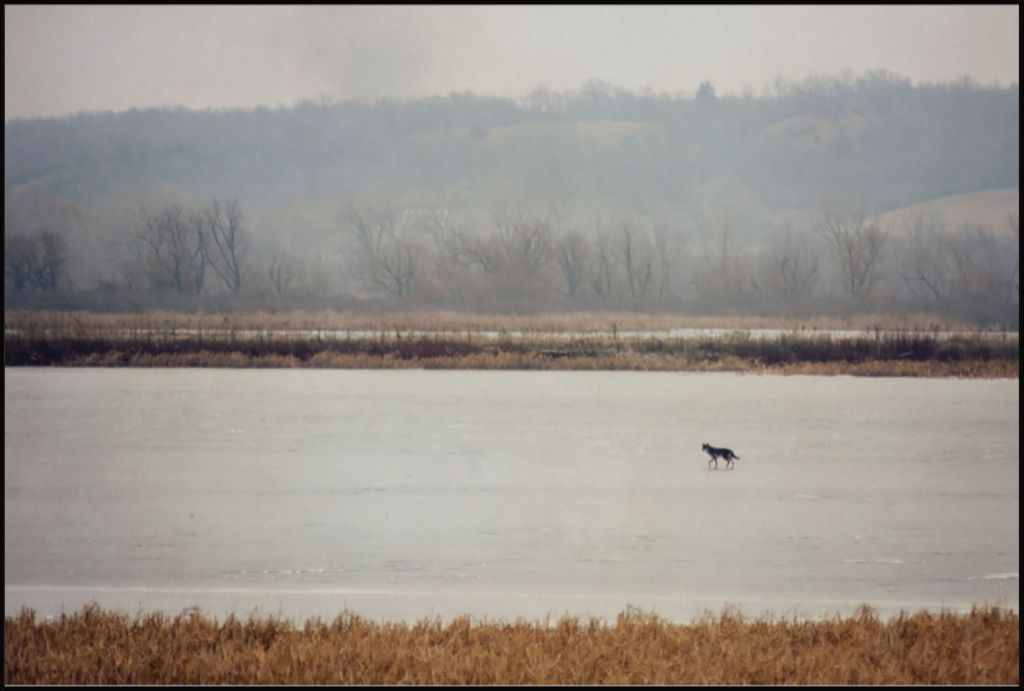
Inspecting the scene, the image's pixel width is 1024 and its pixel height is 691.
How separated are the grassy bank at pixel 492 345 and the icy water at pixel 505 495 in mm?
134

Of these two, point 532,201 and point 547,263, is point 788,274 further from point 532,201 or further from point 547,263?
point 532,201

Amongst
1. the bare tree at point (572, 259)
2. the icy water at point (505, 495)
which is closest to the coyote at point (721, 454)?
the icy water at point (505, 495)

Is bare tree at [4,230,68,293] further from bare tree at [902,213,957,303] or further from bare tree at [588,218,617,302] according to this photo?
bare tree at [902,213,957,303]

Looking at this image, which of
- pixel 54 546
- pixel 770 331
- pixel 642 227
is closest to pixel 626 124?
pixel 642 227

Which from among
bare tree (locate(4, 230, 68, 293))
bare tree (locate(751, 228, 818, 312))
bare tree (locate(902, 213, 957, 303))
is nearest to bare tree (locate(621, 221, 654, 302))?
bare tree (locate(751, 228, 818, 312))

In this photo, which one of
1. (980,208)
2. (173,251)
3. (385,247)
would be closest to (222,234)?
(173,251)

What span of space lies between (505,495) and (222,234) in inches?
92.0

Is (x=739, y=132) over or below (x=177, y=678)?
over

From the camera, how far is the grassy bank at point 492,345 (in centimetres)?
623

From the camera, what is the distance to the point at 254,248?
19.9 feet

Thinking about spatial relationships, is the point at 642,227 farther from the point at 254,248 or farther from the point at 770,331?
the point at 254,248

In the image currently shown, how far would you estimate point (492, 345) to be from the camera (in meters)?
7.04

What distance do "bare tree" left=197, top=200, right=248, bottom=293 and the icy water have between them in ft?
3.16

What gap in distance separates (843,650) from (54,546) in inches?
141
